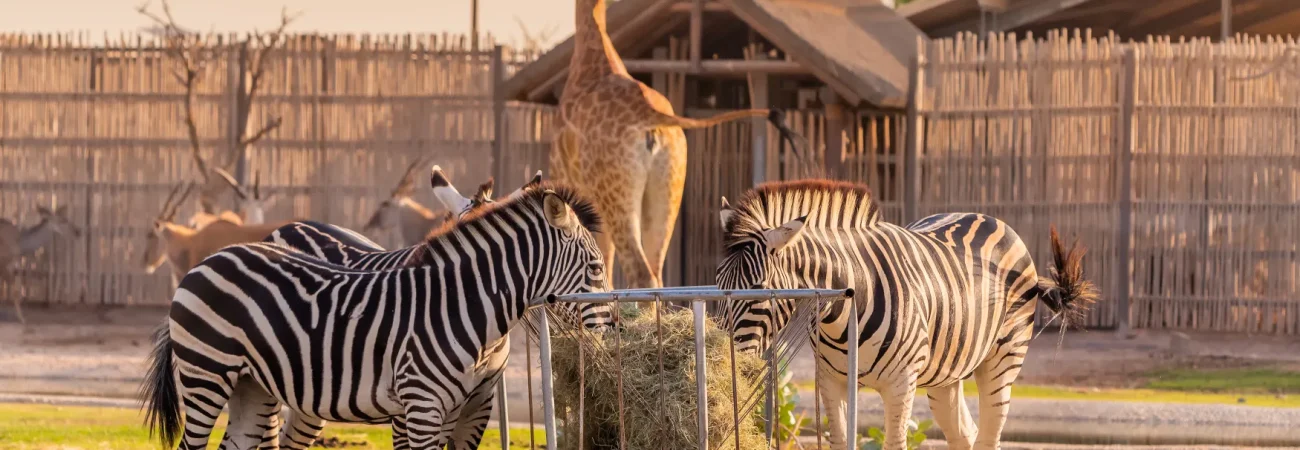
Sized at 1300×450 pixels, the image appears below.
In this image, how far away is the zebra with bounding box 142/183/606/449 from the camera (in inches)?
251

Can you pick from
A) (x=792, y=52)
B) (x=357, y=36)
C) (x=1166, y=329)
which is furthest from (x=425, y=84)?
(x=1166, y=329)

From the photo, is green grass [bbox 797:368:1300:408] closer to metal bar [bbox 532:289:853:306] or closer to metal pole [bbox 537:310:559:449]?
metal bar [bbox 532:289:853:306]

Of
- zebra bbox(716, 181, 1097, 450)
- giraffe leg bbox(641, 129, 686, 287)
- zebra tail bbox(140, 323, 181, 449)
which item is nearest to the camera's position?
zebra bbox(716, 181, 1097, 450)

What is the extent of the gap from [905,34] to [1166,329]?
4.53 metres

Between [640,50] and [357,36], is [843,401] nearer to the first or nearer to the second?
[640,50]

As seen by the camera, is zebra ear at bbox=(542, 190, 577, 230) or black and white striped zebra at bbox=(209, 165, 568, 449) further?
black and white striped zebra at bbox=(209, 165, 568, 449)

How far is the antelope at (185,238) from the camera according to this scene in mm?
15754

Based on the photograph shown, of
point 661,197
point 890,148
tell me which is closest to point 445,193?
point 661,197

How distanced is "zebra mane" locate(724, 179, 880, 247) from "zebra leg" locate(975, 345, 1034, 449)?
0.98 meters

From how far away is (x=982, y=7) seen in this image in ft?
65.8

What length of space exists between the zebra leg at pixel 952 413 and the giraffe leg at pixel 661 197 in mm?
3980

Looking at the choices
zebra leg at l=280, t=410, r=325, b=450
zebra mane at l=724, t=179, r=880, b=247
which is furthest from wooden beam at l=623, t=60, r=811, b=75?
zebra leg at l=280, t=410, r=325, b=450

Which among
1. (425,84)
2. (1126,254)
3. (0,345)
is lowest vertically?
(0,345)

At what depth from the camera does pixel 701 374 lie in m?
5.90
